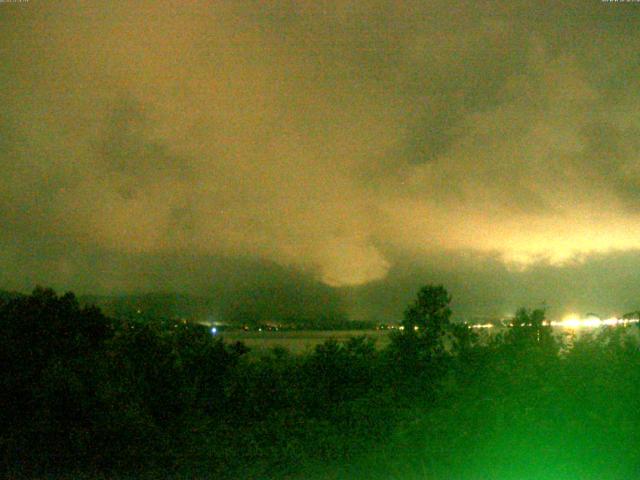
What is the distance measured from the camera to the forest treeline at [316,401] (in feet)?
34.9

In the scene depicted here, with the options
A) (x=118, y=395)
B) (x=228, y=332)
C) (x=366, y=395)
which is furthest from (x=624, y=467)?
(x=228, y=332)

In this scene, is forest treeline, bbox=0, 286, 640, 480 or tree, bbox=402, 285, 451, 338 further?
tree, bbox=402, 285, 451, 338

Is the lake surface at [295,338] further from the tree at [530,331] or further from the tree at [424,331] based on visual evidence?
the tree at [530,331]

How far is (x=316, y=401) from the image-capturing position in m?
13.0

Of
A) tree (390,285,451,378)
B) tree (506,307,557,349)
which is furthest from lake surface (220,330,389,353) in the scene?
tree (506,307,557,349)

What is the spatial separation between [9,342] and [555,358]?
9470 mm

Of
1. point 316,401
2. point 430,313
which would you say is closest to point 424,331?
point 430,313

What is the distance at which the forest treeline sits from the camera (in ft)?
34.9

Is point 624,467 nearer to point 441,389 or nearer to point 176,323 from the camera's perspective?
point 441,389

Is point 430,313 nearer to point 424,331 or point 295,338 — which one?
point 424,331

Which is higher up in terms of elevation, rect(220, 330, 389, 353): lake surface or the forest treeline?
rect(220, 330, 389, 353): lake surface

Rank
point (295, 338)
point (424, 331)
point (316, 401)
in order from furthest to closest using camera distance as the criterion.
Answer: point (295, 338) < point (424, 331) < point (316, 401)

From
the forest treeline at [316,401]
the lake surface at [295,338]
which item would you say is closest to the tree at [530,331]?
the forest treeline at [316,401]

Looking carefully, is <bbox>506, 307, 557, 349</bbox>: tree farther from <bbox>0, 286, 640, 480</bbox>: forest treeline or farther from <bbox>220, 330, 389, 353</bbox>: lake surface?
<bbox>220, 330, 389, 353</bbox>: lake surface
